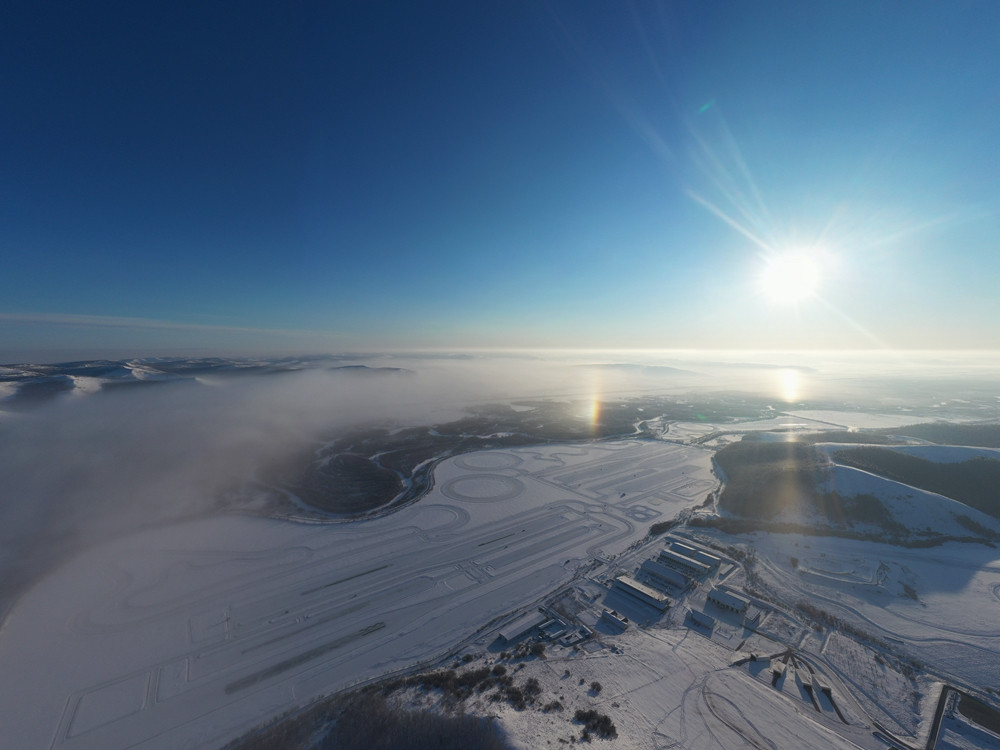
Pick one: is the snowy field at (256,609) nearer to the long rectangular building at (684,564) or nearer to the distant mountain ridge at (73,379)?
the long rectangular building at (684,564)

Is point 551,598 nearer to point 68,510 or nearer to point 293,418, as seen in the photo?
point 68,510

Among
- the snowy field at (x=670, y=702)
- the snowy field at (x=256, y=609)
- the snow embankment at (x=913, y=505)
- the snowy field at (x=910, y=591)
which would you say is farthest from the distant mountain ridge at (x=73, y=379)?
the snow embankment at (x=913, y=505)

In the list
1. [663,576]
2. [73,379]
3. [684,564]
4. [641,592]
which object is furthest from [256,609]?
[73,379]

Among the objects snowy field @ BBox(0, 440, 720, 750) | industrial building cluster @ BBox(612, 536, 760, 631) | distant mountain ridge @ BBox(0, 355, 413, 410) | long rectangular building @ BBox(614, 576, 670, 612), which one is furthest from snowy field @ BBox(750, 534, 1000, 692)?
distant mountain ridge @ BBox(0, 355, 413, 410)

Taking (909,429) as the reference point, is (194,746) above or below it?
below

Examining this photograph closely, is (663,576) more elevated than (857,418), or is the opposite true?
(857,418)

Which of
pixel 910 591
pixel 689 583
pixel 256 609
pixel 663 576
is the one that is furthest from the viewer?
pixel 663 576

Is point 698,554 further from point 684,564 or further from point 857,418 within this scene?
point 857,418

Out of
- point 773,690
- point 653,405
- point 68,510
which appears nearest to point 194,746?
point 773,690
